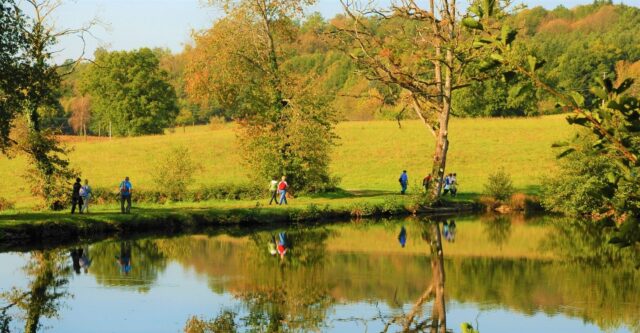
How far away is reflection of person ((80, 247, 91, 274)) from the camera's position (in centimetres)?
2572

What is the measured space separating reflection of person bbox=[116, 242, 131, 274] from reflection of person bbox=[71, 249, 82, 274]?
1263 millimetres

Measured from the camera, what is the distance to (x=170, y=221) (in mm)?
35906

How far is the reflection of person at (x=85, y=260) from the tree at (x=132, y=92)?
6800cm

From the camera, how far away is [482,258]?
28.2 metres

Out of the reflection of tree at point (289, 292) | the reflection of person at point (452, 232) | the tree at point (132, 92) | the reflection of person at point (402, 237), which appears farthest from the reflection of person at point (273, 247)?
the tree at point (132, 92)

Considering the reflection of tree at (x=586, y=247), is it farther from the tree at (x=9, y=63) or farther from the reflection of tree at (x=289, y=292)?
the tree at (x=9, y=63)

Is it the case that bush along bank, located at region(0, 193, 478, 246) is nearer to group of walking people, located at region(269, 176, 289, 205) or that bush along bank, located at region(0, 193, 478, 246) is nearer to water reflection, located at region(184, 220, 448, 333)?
group of walking people, located at region(269, 176, 289, 205)

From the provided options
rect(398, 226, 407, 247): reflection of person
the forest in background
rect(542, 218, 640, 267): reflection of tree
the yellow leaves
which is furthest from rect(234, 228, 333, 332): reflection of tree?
the forest in background

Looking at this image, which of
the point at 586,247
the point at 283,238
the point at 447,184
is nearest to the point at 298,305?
the point at 283,238

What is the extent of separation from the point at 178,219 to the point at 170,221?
0.40 m

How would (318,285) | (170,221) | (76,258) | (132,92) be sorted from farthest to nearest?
(132,92) < (170,221) < (76,258) < (318,285)

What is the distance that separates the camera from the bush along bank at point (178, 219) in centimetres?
3150

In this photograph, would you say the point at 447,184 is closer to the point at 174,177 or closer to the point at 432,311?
the point at 174,177

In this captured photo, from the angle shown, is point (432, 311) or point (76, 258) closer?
point (432, 311)
